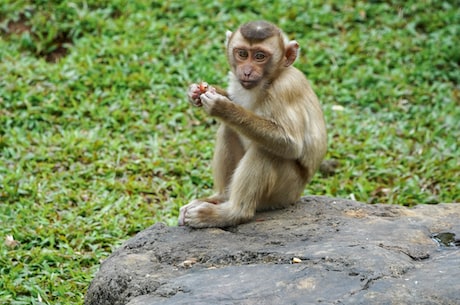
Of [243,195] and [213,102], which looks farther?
[243,195]

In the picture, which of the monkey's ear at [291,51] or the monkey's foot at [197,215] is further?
the monkey's ear at [291,51]

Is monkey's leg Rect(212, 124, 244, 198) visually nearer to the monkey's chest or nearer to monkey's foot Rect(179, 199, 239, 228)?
the monkey's chest

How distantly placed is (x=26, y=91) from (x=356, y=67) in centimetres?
443

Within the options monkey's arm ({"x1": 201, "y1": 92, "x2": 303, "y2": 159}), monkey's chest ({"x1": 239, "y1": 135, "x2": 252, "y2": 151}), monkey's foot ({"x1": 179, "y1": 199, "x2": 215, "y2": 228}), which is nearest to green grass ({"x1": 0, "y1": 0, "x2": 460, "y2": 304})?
monkey's foot ({"x1": 179, "y1": 199, "x2": 215, "y2": 228})

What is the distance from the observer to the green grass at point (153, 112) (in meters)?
7.93

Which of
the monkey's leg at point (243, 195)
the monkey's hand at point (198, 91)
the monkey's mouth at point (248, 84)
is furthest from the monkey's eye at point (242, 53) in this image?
the monkey's leg at point (243, 195)

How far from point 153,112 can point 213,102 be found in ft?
12.9

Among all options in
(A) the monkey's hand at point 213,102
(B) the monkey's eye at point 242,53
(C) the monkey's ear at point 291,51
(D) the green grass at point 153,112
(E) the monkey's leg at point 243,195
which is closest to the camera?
(A) the monkey's hand at point 213,102

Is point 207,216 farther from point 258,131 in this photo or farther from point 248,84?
point 248,84

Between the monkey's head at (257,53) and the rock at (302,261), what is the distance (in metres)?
1.12

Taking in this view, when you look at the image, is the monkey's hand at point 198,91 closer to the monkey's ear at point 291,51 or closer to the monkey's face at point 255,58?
the monkey's face at point 255,58

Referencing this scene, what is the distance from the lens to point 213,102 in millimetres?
6121

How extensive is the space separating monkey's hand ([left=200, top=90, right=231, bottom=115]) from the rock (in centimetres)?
94

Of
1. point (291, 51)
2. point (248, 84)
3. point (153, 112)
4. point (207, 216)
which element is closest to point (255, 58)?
point (248, 84)
